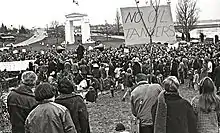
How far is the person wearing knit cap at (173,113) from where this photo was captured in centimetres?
575

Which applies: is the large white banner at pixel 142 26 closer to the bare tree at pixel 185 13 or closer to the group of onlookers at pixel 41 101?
the group of onlookers at pixel 41 101

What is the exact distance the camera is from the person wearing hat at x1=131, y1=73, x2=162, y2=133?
22.2 ft

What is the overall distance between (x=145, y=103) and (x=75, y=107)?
43.5 inches

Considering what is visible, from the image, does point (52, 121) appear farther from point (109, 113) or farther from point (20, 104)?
point (109, 113)

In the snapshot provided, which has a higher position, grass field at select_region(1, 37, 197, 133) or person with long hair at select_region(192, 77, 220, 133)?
person with long hair at select_region(192, 77, 220, 133)

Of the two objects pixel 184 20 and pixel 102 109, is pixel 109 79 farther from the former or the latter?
pixel 184 20

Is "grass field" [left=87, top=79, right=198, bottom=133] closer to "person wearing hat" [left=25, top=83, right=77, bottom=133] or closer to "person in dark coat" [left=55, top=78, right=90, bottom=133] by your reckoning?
"person in dark coat" [left=55, top=78, right=90, bottom=133]

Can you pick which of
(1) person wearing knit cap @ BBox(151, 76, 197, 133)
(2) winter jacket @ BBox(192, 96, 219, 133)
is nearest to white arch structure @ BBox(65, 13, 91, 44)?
(2) winter jacket @ BBox(192, 96, 219, 133)

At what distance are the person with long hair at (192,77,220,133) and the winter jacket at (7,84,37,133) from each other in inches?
93.2

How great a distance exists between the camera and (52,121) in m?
5.18

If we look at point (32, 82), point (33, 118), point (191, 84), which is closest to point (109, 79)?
point (191, 84)

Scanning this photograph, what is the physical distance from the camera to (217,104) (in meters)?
6.06

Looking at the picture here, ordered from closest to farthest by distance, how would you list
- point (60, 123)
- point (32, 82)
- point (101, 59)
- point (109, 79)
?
point (60, 123)
point (32, 82)
point (109, 79)
point (101, 59)

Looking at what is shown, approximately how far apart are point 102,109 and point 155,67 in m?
6.85
